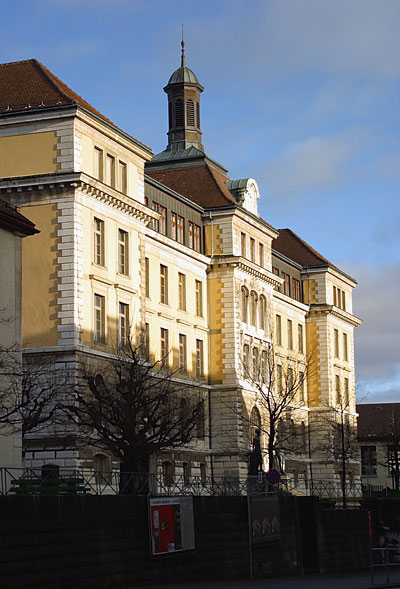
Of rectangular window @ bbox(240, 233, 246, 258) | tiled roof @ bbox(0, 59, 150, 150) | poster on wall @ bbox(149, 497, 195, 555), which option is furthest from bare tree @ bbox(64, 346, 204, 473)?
rectangular window @ bbox(240, 233, 246, 258)

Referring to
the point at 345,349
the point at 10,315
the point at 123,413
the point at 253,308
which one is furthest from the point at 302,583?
the point at 345,349

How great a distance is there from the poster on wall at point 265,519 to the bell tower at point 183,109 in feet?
151

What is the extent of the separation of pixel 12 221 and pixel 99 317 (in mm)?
16668

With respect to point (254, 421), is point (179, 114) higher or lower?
higher

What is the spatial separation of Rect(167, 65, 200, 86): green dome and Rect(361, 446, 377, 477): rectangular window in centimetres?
5738

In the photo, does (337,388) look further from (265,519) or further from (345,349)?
(265,519)

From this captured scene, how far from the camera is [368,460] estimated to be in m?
131

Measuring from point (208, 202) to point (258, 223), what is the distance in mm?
4820

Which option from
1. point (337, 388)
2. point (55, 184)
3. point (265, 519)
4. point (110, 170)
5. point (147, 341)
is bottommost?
point (265, 519)

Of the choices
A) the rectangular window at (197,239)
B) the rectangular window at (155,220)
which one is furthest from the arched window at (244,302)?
the rectangular window at (155,220)

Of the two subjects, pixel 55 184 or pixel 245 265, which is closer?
pixel 55 184

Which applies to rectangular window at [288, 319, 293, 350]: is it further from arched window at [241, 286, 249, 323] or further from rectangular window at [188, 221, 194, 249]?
rectangular window at [188, 221, 194, 249]

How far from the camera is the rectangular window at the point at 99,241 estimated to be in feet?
190

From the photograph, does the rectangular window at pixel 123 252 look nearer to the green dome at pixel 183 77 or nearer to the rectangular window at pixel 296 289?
the green dome at pixel 183 77
